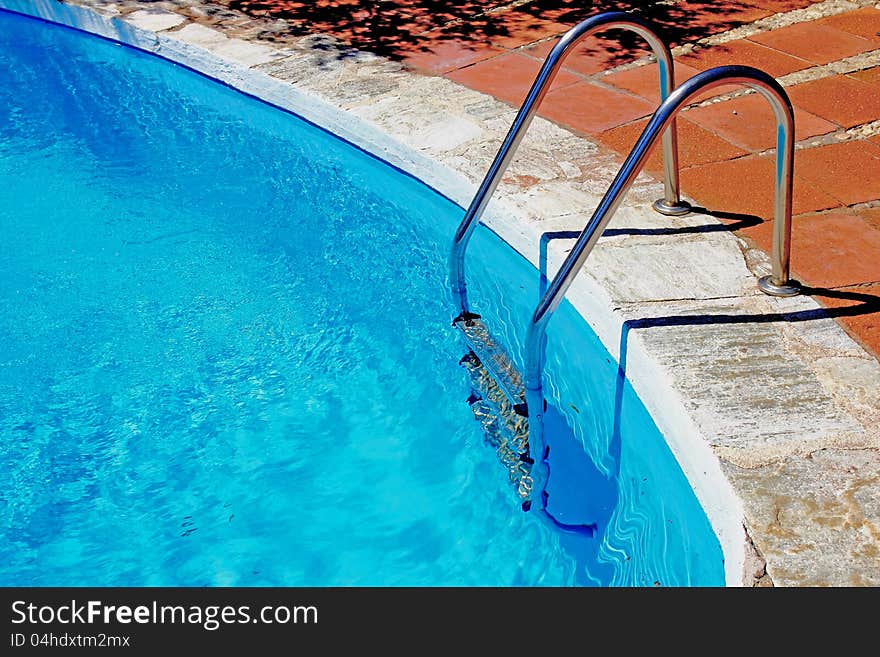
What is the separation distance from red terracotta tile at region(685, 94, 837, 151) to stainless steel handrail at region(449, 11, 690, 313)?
73cm

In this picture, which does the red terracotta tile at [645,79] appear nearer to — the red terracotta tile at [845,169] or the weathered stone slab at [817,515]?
the red terracotta tile at [845,169]

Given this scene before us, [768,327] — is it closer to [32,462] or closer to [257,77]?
[32,462]

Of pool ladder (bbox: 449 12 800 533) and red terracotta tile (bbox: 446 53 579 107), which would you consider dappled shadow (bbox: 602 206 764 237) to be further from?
red terracotta tile (bbox: 446 53 579 107)

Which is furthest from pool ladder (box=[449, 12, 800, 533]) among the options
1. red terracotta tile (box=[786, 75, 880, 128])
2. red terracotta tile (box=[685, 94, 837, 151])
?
red terracotta tile (box=[786, 75, 880, 128])

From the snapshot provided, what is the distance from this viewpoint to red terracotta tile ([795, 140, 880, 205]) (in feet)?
12.6

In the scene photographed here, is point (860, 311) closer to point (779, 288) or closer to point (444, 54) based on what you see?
point (779, 288)

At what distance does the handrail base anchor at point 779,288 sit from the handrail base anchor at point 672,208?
23.5 inches

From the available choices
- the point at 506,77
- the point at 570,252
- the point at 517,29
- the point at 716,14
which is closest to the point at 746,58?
the point at 716,14

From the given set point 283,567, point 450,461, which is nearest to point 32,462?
point 283,567

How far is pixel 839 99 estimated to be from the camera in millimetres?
4613

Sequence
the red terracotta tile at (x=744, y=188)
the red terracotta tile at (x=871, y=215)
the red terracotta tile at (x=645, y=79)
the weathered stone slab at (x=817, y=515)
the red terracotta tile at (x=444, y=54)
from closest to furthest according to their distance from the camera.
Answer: the weathered stone slab at (x=817, y=515) → the red terracotta tile at (x=871, y=215) → the red terracotta tile at (x=744, y=188) → the red terracotta tile at (x=645, y=79) → the red terracotta tile at (x=444, y=54)

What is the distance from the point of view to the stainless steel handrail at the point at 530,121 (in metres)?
3.06

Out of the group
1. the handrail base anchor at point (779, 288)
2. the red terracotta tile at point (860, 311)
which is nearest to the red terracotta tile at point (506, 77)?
the handrail base anchor at point (779, 288)

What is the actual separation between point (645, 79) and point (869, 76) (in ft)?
3.71
